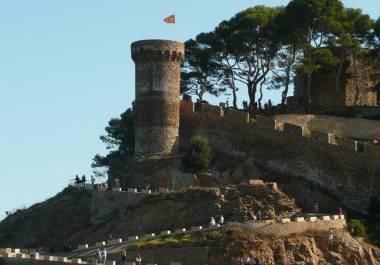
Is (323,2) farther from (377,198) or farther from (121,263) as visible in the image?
(121,263)

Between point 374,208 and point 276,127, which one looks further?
point 276,127

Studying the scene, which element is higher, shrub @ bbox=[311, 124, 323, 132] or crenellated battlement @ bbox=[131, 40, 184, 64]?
crenellated battlement @ bbox=[131, 40, 184, 64]

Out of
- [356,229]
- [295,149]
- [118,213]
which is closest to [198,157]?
[295,149]

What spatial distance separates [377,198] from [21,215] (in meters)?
19.9

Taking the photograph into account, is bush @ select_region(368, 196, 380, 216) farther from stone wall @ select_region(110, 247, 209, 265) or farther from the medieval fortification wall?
stone wall @ select_region(110, 247, 209, 265)

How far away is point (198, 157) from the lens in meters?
72.4

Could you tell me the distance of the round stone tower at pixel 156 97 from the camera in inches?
2980

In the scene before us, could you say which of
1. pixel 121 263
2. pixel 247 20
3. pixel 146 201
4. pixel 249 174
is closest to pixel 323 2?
pixel 247 20

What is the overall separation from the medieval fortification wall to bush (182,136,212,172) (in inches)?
86.0

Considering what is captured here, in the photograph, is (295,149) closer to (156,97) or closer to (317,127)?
(317,127)

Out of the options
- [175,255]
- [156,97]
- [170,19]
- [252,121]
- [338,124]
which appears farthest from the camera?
[170,19]

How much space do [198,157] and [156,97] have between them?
17.8ft

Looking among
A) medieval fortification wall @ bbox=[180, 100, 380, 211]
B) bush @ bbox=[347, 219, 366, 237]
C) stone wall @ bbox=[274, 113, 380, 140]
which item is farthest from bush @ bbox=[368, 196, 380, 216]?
stone wall @ bbox=[274, 113, 380, 140]

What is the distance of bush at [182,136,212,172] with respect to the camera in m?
72.3
